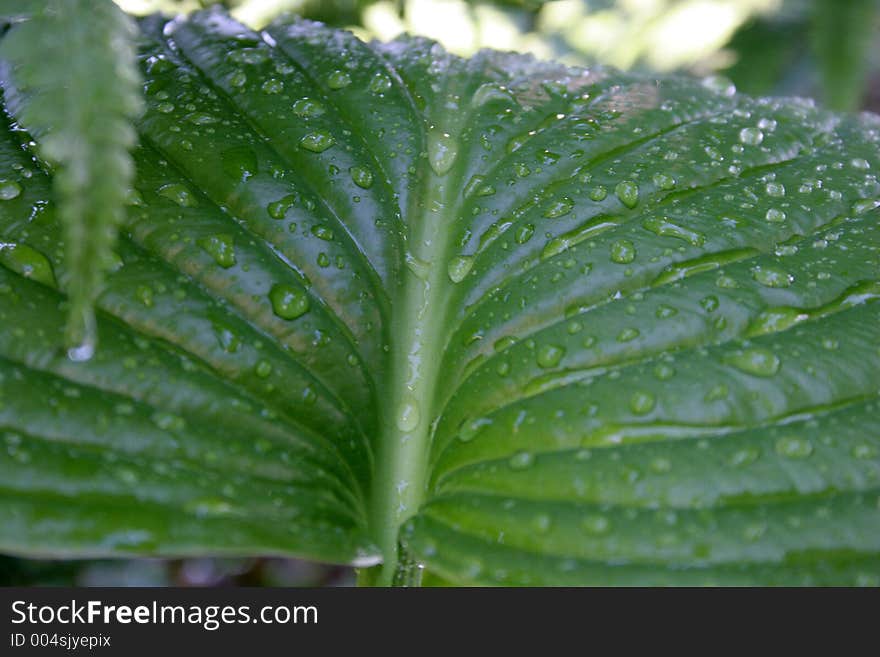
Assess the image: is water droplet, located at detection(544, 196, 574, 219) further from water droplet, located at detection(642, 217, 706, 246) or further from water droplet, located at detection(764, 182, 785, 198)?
water droplet, located at detection(764, 182, 785, 198)

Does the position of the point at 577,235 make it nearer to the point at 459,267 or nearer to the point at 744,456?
the point at 459,267

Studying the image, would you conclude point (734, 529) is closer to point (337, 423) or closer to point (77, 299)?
point (337, 423)

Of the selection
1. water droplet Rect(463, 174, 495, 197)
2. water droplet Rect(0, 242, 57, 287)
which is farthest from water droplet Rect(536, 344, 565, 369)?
water droplet Rect(0, 242, 57, 287)

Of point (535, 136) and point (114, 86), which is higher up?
point (535, 136)

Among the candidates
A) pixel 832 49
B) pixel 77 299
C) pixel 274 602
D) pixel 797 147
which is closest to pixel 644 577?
pixel 274 602

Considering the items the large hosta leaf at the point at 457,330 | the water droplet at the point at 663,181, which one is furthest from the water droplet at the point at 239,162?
the water droplet at the point at 663,181
